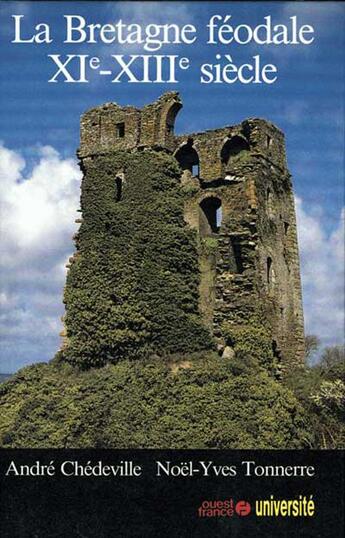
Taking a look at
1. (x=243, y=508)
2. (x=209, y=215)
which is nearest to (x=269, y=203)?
(x=209, y=215)

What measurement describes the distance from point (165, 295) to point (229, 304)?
2.10 meters

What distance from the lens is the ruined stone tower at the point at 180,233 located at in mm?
24547

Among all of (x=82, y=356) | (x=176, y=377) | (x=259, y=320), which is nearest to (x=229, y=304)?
(x=259, y=320)

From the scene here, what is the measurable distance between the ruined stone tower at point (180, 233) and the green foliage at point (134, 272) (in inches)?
1.4

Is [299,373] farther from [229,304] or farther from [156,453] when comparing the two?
[156,453]

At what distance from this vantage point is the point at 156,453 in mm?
15688

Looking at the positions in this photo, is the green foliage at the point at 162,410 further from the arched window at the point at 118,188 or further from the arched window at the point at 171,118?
the arched window at the point at 171,118

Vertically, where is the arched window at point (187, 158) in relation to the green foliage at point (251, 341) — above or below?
above

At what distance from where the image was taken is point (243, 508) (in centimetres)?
1453

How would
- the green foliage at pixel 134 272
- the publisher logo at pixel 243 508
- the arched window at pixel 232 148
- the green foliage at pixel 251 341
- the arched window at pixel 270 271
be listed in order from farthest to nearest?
the arched window at pixel 232 148
the arched window at pixel 270 271
the green foliage at pixel 134 272
the green foliage at pixel 251 341
the publisher logo at pixel 243 508

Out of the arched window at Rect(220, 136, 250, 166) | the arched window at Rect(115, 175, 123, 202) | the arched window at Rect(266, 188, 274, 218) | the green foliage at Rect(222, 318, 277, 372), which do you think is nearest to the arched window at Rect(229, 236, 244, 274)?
the green foliage at Rect(222, 318, 277, 372)

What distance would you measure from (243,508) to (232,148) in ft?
50.7

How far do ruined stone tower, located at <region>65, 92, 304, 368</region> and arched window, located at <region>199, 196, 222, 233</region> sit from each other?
4 centimetres

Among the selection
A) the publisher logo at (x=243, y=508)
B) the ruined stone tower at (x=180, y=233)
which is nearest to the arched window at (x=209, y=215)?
the ruined stone tower at (x=180, y=233)
